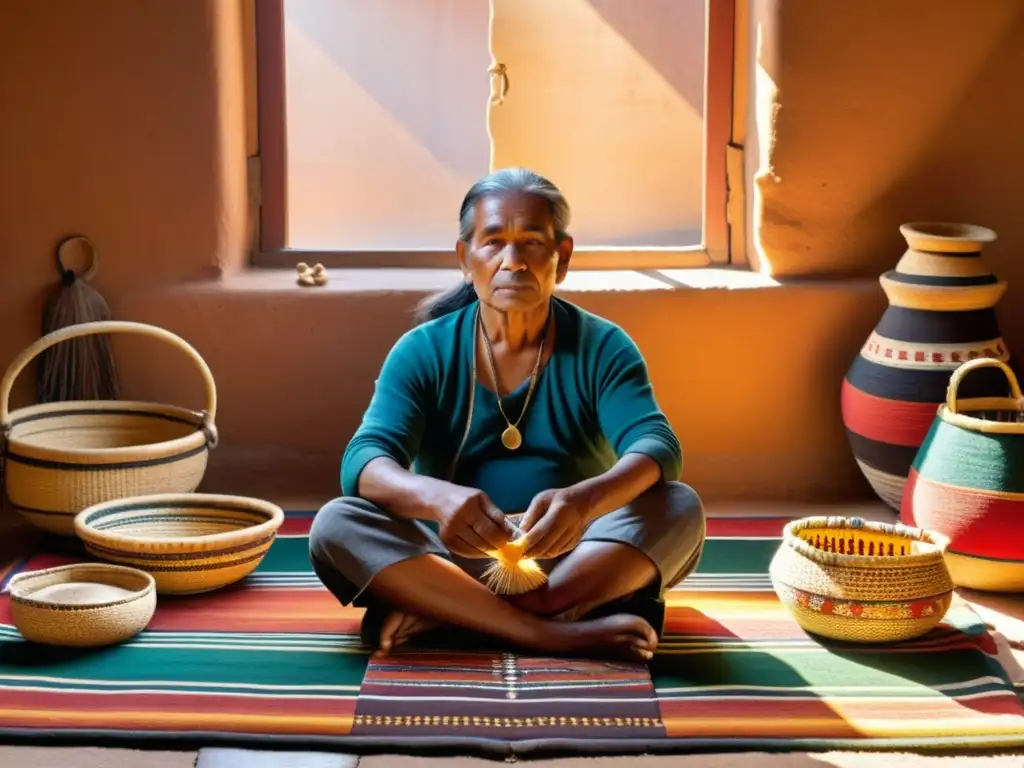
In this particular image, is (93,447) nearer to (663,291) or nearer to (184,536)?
(184,536)

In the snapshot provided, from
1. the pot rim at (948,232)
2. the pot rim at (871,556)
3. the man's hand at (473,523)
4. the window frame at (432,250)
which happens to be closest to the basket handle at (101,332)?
the window frame at (432,250)

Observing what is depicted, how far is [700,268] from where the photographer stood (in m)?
4.28

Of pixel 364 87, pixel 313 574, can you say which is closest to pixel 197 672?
pixel 313 574

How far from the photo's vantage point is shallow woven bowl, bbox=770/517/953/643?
2.79m

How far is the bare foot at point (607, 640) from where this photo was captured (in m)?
2.74

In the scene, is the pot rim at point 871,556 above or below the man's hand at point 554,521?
below

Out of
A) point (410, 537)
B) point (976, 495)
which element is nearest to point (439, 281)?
point (410, 537)

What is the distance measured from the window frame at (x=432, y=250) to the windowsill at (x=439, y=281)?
0.16ft

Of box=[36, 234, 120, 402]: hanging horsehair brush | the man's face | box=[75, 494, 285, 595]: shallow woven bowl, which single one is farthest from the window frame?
the man's face

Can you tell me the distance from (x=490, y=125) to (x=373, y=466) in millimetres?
2135

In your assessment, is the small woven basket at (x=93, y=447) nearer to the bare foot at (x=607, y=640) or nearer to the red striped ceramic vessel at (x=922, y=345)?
the bare foot at (x=607, y=640)

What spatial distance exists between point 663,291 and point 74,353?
1.63 m

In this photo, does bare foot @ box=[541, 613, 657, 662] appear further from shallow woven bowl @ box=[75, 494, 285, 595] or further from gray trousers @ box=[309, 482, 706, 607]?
shallow woven bowl @ box=[75, 494, 285, 595]

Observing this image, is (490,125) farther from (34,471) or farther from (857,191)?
(34,471)
